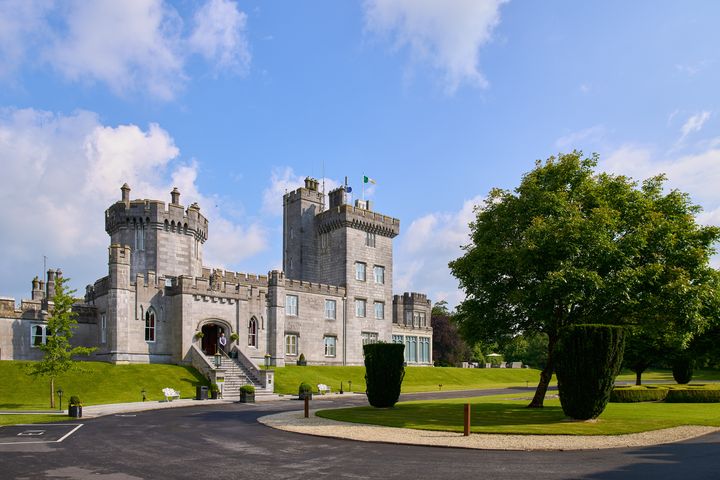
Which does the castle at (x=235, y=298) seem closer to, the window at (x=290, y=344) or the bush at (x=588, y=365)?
the window at (x=290, y=344)

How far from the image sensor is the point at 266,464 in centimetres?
1530

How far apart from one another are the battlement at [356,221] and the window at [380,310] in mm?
7811

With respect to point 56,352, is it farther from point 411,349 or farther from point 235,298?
point 411,349

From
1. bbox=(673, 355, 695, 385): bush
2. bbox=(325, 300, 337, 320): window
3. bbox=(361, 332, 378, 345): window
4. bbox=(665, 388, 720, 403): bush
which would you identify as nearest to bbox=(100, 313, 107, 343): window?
bbox=(325, 300, 337, 320): window

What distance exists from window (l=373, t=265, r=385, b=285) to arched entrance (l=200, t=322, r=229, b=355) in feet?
66.0

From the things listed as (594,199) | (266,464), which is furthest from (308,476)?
(594,199)

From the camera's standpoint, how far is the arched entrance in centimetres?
5022

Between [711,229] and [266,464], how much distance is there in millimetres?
24686

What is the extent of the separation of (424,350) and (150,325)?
121 feet

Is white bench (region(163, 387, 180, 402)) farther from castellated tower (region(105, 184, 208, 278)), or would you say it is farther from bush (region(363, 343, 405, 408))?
castellated tower (region(105, 184, 208, 278))

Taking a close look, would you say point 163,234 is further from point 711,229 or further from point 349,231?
point 711,229

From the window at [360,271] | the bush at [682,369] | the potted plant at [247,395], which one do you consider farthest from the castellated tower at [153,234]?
the bush at [682,369]

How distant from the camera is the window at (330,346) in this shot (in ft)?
197

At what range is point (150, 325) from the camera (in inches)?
1807
